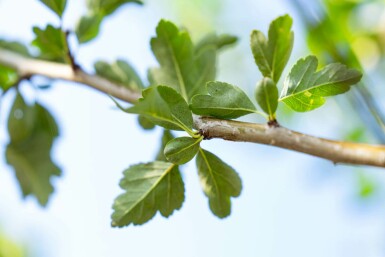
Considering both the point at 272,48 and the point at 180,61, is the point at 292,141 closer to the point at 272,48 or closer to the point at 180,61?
the point at 272,48

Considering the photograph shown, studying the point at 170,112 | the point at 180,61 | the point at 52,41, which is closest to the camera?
the point at 170,112

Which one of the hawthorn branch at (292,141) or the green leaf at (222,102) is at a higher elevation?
the green leaf at (222,102)

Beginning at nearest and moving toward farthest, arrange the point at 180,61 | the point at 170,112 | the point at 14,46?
the point at 170,112, the point at 180,61, the point at 14,46

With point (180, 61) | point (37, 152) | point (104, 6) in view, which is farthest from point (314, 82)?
point (37, 152)

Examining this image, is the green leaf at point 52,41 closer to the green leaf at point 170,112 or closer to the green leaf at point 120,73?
the green leaf at point 120,73

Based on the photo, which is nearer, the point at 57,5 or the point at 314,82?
the point at 314,82

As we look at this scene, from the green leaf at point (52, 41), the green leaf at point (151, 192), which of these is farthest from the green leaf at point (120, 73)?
the green leaf at point (151, 192)

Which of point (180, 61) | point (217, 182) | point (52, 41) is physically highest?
point (52, 41)
